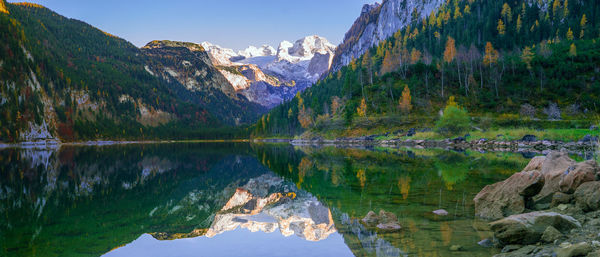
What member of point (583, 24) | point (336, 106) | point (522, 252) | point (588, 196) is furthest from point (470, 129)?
point (522, 252)

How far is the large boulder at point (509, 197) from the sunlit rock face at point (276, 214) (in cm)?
553

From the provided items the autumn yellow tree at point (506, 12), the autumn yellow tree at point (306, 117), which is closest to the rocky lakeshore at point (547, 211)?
the autumn yellow tree at point (306, 117)

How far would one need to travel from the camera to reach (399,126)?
310 feet

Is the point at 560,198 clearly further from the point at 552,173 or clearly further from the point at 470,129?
the point at 470,129

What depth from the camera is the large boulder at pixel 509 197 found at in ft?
40.5

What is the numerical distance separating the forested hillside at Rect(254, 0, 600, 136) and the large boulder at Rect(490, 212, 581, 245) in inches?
2944

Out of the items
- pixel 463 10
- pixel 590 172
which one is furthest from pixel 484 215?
pixel 463 10

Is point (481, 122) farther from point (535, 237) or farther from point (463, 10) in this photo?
point (463, 10)

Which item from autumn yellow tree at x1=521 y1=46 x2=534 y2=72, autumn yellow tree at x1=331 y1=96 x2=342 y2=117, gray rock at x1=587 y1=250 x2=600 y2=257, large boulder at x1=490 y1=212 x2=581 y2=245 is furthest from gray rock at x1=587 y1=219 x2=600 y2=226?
autumn yellow tree at x1=521 y1=46 x2=534 y2=72

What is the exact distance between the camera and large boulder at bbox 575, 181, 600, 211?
10.8m

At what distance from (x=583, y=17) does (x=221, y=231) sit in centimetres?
14601

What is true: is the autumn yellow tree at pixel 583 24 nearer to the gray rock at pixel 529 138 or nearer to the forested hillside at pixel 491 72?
the forested hillside at pixel 491 72

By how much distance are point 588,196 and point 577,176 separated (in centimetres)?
138

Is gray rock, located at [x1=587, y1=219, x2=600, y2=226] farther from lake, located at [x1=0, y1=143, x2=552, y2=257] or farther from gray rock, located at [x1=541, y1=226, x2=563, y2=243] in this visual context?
lake, located at [x1=0, y1=143, x2=552, y2=257]
